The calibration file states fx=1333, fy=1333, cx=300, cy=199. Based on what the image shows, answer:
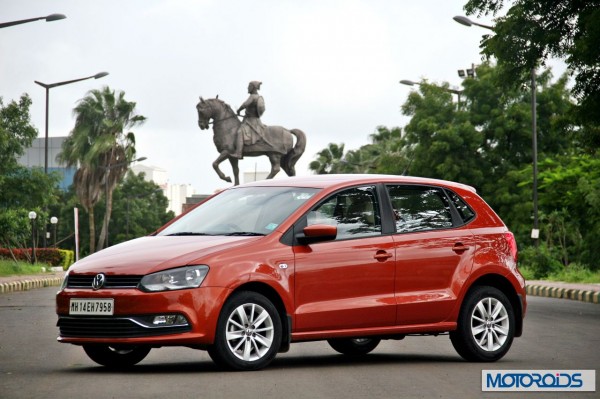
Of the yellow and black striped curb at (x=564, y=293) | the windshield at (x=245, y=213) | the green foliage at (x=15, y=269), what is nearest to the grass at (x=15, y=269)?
the green foliage at (x=15, y=269)

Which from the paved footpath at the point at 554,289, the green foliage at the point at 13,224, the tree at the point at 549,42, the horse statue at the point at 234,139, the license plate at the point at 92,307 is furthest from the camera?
the horse statue at the point at 234,139

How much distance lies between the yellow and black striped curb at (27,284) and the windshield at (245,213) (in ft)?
70.7

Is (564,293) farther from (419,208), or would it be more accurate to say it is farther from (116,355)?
(116,355)

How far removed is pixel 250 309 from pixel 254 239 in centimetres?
61

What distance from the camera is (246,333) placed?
10891mm

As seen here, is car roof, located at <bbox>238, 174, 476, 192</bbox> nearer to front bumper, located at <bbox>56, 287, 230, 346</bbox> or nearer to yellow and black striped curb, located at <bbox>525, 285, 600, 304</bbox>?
front bumper, located at <bbox>56, 287, 230, 346</bbox>

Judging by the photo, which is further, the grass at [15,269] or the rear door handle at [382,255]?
the grass at [15,269]

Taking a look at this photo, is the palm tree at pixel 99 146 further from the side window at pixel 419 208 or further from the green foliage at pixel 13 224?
the side window at pixel 419 208

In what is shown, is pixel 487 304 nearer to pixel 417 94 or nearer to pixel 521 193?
pixel 521 193

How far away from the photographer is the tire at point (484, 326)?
1241 centimetres

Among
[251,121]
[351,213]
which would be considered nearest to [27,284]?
[251,121]

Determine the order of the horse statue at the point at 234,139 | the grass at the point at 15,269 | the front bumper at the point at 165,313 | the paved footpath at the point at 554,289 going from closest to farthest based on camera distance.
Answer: the front bumper at the point at 165,313
the paved footpath at the point at 554,289
the grass at the point at 15,269
the horse statue at the point at 234,139

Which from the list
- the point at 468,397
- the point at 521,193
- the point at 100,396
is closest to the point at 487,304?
the point at 468,397

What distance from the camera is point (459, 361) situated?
12.6 m
